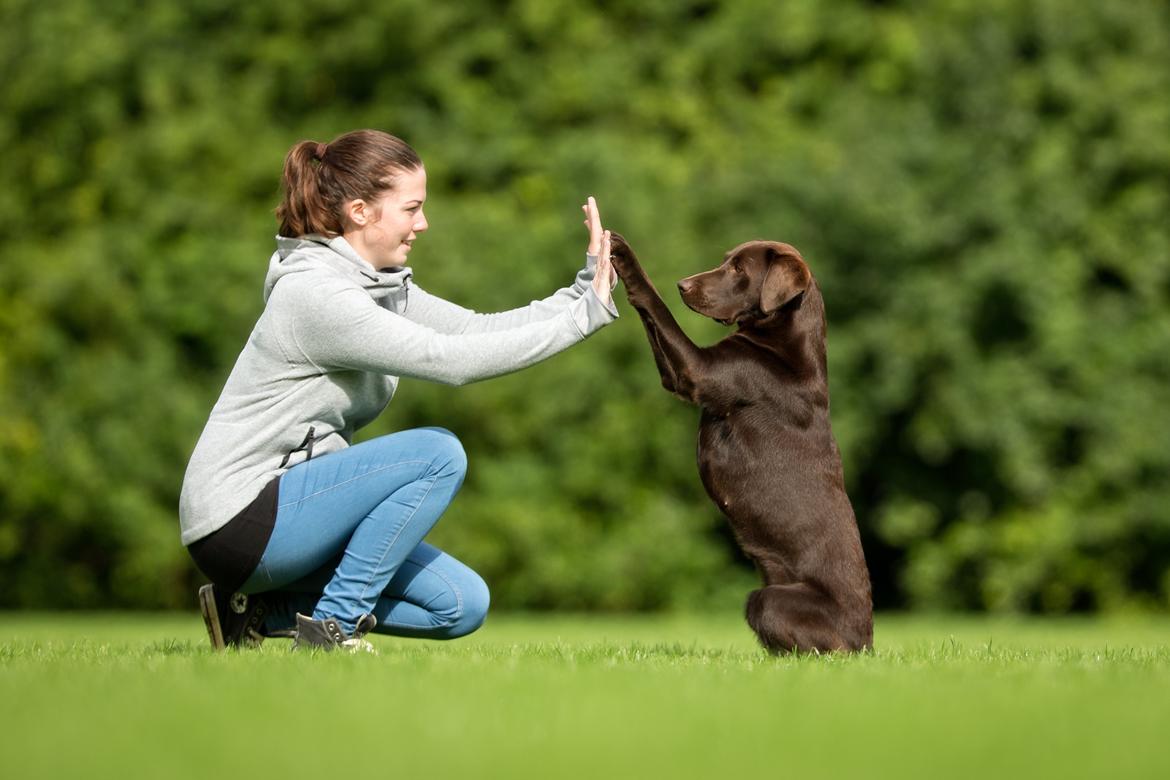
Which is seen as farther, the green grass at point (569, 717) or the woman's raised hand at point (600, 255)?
the woman's raised hand at point (600, 255)

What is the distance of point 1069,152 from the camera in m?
14.4

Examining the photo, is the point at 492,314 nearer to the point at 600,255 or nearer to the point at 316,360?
the point at 600,255

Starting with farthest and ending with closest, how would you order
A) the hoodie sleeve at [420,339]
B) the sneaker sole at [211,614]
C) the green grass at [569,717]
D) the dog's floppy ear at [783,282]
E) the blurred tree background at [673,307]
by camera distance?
1. the blurred tree background at [673,307]
2. the dog's floppy ear at [783,282]
3. the sneaker sole at [211,614]
4. the hoodie sleeve at [420,339]
5. the green grass at [569,717]

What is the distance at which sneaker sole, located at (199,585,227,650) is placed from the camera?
13.9ft

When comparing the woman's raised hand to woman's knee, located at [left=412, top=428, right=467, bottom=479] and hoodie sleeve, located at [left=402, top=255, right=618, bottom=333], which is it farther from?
woman's knee, located at [left=412, top=428, right=467, bottom=479]

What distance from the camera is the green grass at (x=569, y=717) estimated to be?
252 cm

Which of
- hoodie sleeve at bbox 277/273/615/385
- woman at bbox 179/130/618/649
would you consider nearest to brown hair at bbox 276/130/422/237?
woman at bbox 179/130/618/649

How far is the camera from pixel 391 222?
14.1 ft

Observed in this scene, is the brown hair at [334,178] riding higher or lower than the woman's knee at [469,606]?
higher

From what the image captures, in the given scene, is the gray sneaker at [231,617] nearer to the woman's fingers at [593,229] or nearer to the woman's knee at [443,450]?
the woman's knee at [443,450]

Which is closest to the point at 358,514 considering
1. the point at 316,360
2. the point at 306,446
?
the point at 306,446

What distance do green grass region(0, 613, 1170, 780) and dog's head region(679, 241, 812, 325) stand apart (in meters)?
1.36

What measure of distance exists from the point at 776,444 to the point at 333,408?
4.56 feet

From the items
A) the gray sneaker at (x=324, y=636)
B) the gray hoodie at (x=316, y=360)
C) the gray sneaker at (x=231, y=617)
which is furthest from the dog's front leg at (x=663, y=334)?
the gray sneaker at (x=231, y=617)
